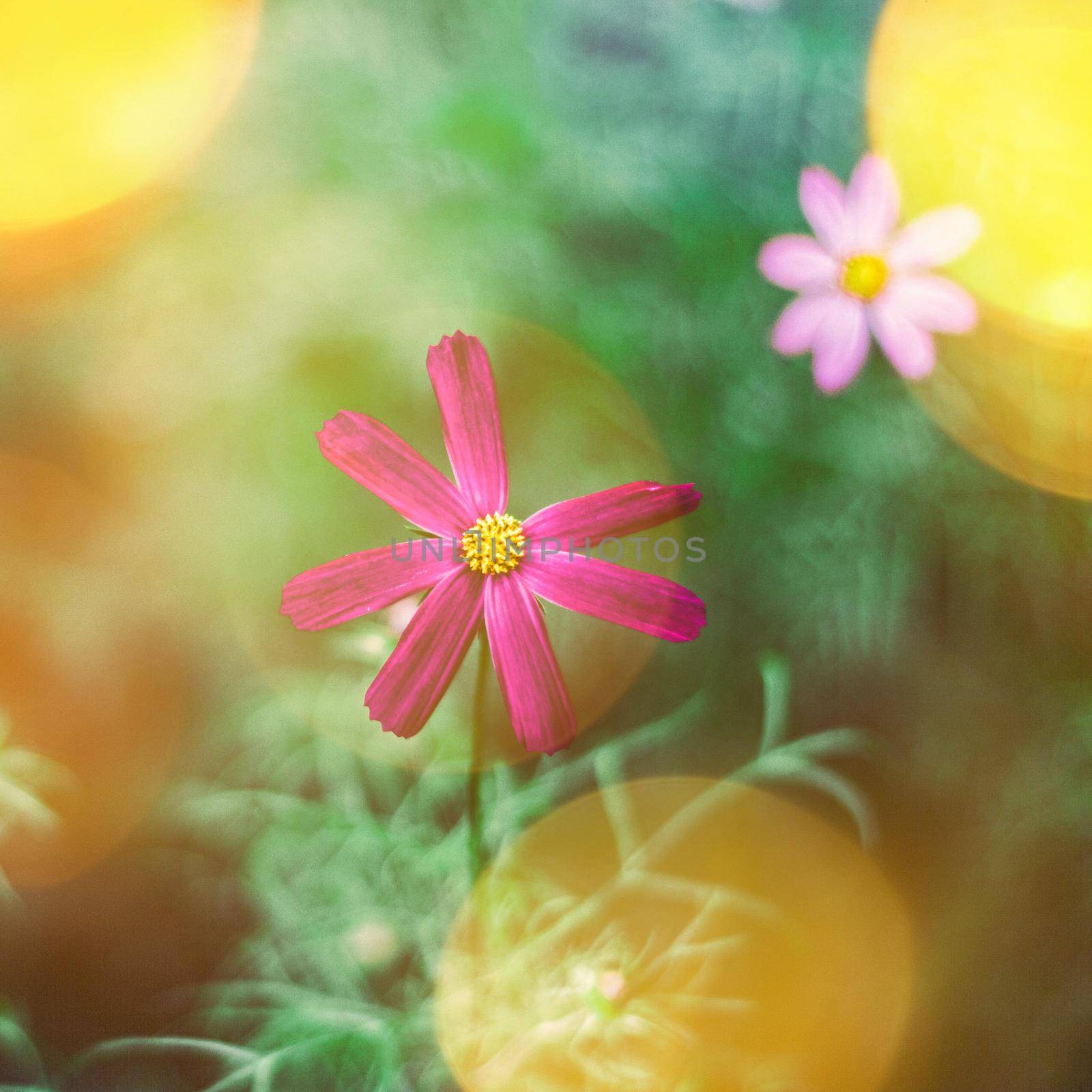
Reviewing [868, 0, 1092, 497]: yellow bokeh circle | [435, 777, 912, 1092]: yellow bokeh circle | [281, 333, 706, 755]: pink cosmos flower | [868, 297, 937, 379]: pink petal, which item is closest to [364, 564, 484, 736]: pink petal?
[281, 333, 706, 755]: pink cosmos flower

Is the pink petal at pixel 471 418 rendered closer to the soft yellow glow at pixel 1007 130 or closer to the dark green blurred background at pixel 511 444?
the dark green blurred background at pixel 511 444

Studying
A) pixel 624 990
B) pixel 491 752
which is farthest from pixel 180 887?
pixel 624 990

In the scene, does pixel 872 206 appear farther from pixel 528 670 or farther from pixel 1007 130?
pixel 528 670

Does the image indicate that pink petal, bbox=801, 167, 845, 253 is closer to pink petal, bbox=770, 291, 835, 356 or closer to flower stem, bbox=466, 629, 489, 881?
pink petal, bbox=770, 291, 835, 356

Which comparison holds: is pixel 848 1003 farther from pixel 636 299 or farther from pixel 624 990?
pixel 636 299

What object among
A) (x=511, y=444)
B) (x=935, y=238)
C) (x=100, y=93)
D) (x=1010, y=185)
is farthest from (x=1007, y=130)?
(x=100, y=93)

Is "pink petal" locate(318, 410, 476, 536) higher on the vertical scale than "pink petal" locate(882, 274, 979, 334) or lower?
lower
